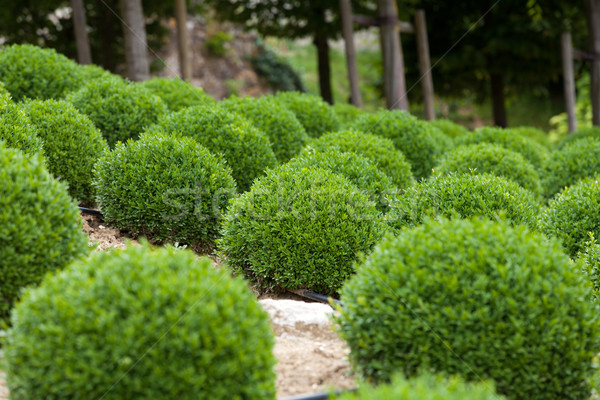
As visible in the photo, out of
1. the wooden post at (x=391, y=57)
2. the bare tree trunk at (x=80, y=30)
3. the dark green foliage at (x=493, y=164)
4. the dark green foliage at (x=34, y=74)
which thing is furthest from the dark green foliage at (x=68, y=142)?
the wooden post at (x=391, y=57)

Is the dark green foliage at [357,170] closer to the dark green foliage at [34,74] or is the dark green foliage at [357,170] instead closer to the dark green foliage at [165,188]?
the dark green foliage at [165,188]

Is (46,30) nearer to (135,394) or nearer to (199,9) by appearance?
(199,9)

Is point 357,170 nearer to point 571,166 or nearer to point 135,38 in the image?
point 571,166

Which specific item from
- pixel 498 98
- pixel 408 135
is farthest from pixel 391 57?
pixel 498 98

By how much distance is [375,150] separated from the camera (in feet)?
26.9

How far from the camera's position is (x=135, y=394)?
131 inches

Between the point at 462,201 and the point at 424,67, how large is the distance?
12.9 metres

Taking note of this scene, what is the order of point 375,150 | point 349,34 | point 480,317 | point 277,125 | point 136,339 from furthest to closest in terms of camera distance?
1. point 349,34
2. point 277,125
3. point 375,150
4. point 480,317
5. point 136,339

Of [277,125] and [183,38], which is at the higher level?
[183,38]

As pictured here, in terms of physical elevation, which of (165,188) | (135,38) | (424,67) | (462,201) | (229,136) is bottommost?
(462,201)

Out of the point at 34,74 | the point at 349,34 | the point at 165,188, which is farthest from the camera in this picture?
the point at 349,34

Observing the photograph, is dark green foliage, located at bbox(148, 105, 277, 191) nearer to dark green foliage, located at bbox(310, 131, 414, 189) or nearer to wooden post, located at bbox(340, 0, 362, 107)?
dark green foliage, located at bbox(310, 131, 414, 189)

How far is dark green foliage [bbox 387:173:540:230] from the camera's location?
6.29m

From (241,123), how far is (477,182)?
3317 mm
